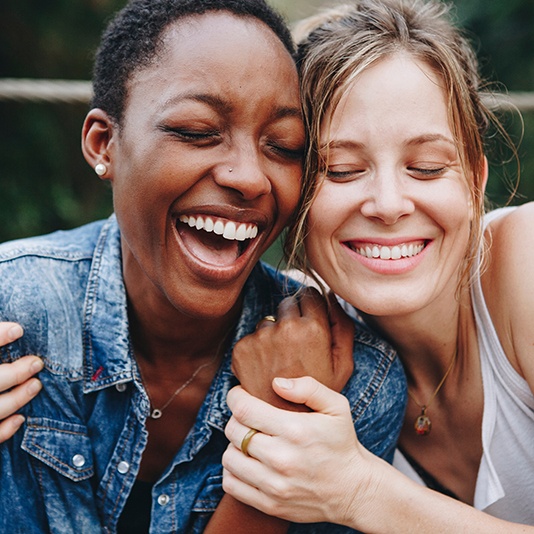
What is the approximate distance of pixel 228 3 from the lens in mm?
2039

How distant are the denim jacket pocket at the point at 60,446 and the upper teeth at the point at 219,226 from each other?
0.81 meters

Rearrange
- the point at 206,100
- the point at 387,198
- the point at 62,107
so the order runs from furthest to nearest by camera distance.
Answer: the point at 62,107
the point at 387,198
the point at 206,100

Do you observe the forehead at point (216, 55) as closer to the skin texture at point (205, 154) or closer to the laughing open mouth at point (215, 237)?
the skin texture at point (205, 154)

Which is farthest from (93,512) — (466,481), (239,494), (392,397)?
(466,481)

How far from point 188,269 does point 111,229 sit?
0.65 metres

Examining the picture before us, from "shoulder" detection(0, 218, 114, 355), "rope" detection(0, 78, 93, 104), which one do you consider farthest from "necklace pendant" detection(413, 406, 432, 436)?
"rope" detection(0, 78, 93, 104)

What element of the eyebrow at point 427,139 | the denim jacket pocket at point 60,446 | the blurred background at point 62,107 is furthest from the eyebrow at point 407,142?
the blurred background at point 62,107

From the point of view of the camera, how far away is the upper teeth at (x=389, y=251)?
214 centimetres

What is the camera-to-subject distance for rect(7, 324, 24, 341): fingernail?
2117 millimetres

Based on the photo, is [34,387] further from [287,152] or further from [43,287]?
[287,152]

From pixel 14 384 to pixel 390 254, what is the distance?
4.03 feet

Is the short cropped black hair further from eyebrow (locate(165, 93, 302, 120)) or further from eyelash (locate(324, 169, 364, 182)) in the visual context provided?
eyelash (locate(324, 169, 364, 182))

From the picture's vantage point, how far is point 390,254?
2145mm

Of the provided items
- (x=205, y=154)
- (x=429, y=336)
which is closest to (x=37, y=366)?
(x=205, y=154)
